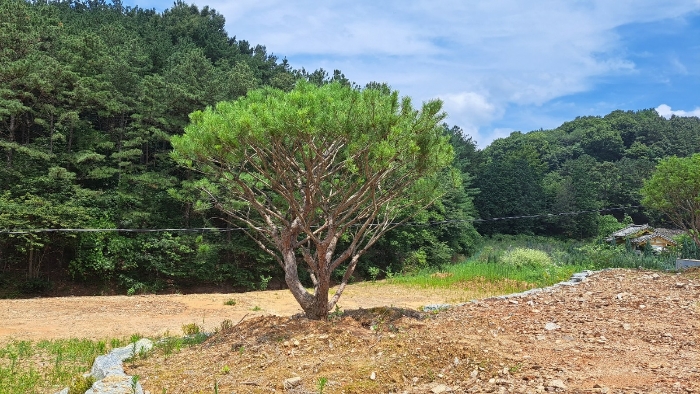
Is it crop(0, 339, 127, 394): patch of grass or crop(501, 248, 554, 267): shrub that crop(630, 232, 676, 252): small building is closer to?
crop(501, 248, 554, 267): shrub

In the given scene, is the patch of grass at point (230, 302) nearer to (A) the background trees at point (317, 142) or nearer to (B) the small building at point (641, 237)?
(A) the background trees at point (317, 142)

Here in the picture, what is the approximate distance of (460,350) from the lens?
4.35 metres

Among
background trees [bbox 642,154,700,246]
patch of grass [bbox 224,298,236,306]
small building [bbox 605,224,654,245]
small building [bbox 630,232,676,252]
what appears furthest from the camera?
small building [bbox 605,224,654,245]

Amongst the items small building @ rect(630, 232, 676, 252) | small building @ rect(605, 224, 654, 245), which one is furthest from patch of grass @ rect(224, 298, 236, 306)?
small building @ rect(605, 224, 654, 245)

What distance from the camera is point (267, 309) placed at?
1029 centimetres

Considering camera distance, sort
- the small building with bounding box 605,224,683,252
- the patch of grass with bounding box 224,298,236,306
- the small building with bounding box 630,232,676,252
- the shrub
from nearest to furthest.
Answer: the patch of grass with bounding box 224,298,236,306 → the shrub → the small building with bounding box 630,232,676,252 → the small building with bounding box 605,224,683,252

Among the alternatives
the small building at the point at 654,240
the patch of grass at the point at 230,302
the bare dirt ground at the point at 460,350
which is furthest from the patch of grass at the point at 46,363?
the small building at the point at 654,240

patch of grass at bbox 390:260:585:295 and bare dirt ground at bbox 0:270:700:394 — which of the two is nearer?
bare dirt ground at bbox 0:270:700:394

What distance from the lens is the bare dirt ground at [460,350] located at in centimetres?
Result: 376

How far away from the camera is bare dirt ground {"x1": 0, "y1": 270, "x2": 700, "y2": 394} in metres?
3.76

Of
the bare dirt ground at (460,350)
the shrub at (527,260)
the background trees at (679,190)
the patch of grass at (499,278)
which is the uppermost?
the background trees at (679,190)

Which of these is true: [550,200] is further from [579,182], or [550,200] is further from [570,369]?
[570,369]

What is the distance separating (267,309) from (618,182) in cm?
3706

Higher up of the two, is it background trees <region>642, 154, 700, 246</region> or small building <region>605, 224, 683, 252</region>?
background trees <region>642, 154, 700, 246</region>
